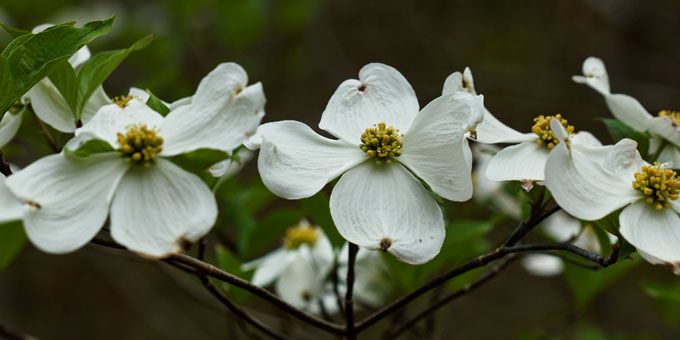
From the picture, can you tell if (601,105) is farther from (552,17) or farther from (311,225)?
(311,225)

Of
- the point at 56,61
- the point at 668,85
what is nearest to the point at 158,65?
the point at 56,61

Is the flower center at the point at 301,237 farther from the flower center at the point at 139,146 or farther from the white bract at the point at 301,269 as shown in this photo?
the flower center at the point at 139,146

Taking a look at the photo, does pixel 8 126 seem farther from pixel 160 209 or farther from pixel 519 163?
pixel 519 163

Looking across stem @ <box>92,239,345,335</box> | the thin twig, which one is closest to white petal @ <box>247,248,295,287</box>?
the thin twig

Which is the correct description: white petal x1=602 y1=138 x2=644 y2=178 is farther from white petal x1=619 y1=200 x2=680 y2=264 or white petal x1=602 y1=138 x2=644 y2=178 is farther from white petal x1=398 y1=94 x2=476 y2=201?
white petal x1=398 y1=94 x2=476 y2=201

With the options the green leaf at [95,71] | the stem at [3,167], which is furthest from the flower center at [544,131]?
the stem at [3,167]

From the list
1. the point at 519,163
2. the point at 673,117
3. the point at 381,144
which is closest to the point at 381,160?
the point at 381,144
